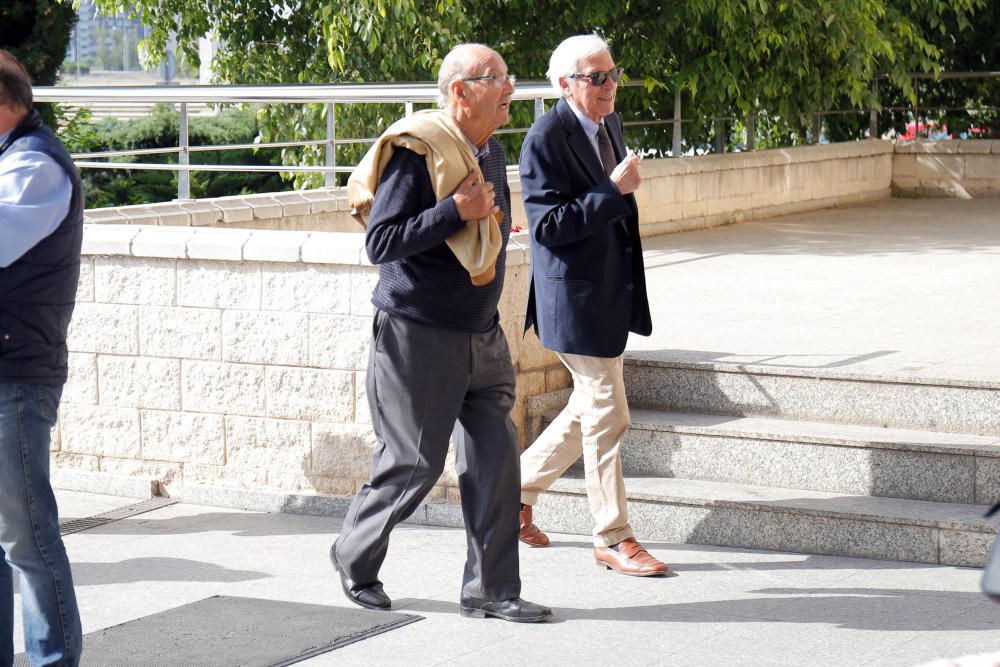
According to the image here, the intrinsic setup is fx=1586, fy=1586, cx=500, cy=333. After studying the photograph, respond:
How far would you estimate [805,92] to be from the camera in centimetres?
1505

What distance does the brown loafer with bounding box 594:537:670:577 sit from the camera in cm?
579

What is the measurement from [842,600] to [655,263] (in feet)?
21.2

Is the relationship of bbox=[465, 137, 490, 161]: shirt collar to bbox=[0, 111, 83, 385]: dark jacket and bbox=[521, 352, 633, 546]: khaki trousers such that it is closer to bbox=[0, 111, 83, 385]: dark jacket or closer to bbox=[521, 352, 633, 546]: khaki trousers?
bbox=[521, 352, 633, 546]: khaki trousers

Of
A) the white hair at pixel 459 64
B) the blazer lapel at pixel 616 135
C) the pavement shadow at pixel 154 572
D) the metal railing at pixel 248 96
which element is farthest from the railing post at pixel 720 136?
the white hair at pixel 459 64

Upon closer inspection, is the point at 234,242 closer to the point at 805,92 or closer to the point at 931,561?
the point at 931,561

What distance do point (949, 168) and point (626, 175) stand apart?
42.5 ft

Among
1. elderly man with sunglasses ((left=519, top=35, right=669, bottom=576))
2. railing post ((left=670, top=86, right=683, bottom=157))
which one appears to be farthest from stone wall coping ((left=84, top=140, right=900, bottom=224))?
elderly man with sunglasses ((left=519, top=35, right=669, bottom=576))

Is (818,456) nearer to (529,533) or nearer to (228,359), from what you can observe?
(529,533)

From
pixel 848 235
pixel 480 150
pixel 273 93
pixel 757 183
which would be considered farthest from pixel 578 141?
pixel 757 183

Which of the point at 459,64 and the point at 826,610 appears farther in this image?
the point at 826,610

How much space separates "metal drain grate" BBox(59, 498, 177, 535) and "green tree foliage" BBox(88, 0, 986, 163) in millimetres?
6204

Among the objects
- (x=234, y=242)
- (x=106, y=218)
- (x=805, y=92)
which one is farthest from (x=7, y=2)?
(x=234, y=242)

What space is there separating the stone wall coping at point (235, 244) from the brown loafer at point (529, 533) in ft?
3.70

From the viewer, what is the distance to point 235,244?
6945 mm
